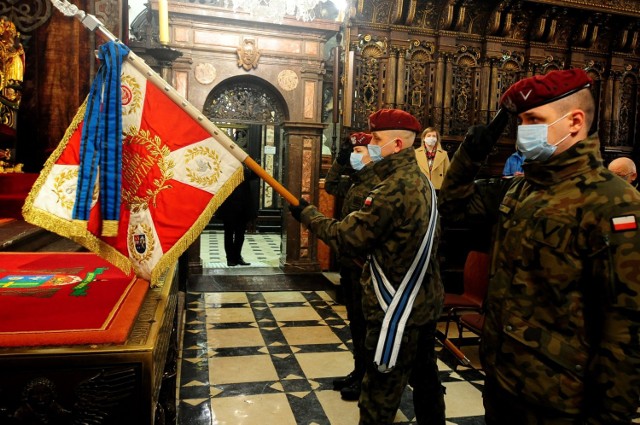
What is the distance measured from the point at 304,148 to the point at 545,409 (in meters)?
6.17

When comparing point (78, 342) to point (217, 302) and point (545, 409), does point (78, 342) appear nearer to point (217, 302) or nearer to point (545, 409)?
point (545, 409)

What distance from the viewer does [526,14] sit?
7.43 m

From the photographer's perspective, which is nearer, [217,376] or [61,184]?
[61,184]

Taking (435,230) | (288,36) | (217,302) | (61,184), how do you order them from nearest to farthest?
(61,184)
(435,230)
(217,302)
(288,36)

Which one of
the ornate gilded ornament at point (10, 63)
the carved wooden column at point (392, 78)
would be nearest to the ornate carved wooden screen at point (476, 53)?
the carved wooden column at point (392, 78)

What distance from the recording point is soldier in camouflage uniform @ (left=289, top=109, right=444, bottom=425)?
6.69 ft

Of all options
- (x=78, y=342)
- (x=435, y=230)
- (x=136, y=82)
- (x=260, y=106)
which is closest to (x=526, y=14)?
(x=260, y=106)

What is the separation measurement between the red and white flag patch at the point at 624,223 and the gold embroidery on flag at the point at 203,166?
57.5 inches

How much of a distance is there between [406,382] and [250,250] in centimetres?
747

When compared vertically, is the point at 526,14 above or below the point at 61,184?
above

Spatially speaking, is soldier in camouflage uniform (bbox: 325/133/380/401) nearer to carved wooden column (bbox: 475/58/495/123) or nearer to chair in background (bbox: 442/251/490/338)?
chair in background (bbox: 442/251/490/338)

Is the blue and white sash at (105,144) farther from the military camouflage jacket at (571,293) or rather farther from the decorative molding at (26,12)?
the decorative molding at (26,12)

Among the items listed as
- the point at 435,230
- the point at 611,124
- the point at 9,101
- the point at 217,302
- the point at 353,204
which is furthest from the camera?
the point at 611,124

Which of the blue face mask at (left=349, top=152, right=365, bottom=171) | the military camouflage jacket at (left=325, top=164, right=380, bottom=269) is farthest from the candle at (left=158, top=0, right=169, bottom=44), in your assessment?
the military camouflage jacket at (left=325, top=164, right=380, bottom=269)
